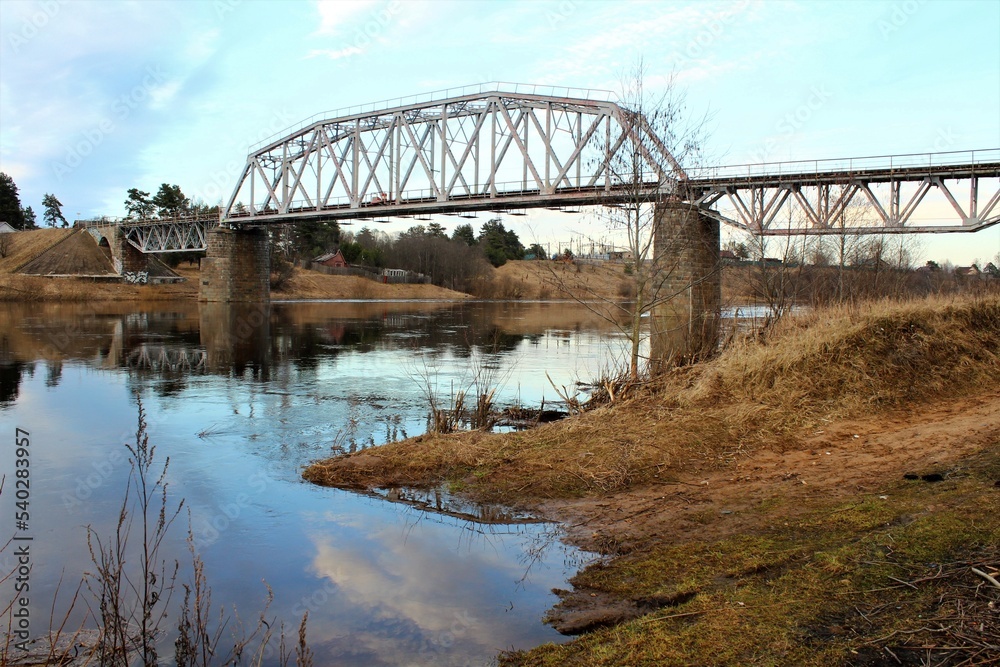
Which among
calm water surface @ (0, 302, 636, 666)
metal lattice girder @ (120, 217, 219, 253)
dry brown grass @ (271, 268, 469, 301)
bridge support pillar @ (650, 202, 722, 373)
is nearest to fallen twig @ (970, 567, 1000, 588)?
calm water surface @ (0, 302, 636, 666)

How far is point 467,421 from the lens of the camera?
46.1 ft

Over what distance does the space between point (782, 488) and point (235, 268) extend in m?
79.5

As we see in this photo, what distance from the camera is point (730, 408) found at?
38.9 feet

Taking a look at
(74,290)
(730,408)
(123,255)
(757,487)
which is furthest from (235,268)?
(757,487)

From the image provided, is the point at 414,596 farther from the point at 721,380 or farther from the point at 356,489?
the point at 721,380

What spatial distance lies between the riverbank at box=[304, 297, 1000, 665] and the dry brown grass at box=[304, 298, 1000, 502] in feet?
0.12

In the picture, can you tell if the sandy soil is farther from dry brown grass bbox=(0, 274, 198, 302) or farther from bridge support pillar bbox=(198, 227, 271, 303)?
bridge support pillar bbox=(198, 227, 271, 303)

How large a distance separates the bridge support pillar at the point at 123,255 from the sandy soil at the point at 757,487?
98606 mm

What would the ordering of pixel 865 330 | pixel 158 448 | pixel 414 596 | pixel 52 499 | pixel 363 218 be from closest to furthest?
1. pixel 414 596
2. pixel 52 499
3. pixel 158 448
4. pixel 865 330
5. pixel 363 218

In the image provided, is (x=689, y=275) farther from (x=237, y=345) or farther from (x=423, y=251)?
(x=423, y=251)

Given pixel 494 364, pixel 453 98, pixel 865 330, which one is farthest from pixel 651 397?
pixel 453 98

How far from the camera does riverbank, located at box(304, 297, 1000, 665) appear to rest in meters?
4.78

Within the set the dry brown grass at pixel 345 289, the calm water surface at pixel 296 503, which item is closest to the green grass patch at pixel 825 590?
the calm water surface at pixel 296 503

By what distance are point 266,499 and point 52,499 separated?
2.80 m
